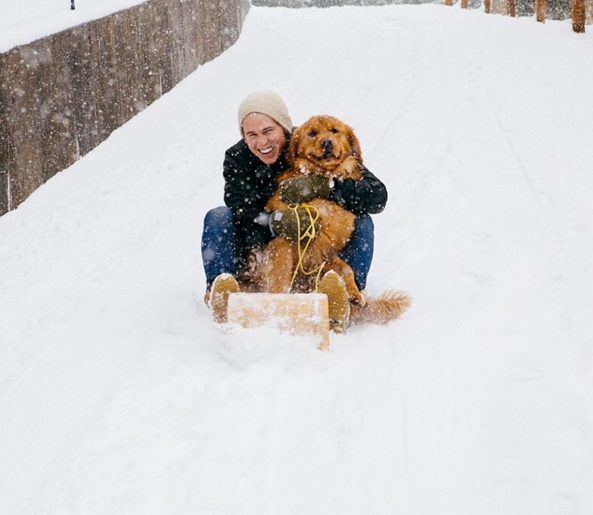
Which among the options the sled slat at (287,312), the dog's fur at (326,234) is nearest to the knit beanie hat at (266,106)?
the dog's fur at (326,234)

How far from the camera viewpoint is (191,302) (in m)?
A: 3.81

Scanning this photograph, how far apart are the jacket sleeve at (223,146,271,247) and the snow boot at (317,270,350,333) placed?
1.49ft

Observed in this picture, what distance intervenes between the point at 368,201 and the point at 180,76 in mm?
7126

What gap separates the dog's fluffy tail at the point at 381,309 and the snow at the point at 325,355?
5 centimetres

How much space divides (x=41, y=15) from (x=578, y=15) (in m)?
7.87

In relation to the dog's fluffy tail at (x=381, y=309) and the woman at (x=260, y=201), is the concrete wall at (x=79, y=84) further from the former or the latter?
the dog's fluffy tail at (x=381, y=309)

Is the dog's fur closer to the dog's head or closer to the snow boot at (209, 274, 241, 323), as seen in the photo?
the dog's head

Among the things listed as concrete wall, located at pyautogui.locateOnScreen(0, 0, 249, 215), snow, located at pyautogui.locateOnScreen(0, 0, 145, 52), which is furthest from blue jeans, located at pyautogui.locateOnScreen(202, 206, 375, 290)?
snow, located at pyautogui.locateOnScreen(0, 0, 145, 52)

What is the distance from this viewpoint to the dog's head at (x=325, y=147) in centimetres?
333

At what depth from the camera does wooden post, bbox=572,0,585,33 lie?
433 inches

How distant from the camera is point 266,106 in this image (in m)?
3.53

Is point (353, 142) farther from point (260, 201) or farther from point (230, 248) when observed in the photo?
point (230, 248)

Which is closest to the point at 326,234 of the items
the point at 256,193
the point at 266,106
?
the point at 256,193

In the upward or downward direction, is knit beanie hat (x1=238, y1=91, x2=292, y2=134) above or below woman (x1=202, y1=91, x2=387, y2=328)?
above
